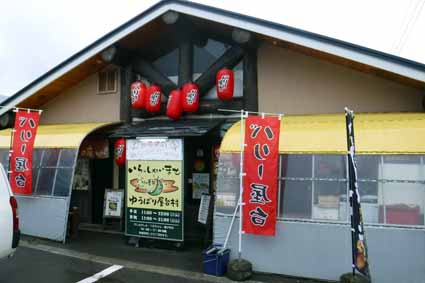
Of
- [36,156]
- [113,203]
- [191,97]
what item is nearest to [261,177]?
[191,97]

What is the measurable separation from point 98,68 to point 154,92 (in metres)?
2.67

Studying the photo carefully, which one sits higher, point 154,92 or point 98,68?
point 98,68

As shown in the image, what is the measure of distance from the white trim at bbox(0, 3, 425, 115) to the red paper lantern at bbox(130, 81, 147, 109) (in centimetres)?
136

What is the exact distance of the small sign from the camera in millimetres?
10383

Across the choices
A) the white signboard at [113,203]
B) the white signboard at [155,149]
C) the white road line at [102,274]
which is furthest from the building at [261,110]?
the white road line at [102,274]

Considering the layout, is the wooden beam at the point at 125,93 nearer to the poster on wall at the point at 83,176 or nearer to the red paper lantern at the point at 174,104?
the red paper lantern at the point at 174,104

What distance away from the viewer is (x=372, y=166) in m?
7.46

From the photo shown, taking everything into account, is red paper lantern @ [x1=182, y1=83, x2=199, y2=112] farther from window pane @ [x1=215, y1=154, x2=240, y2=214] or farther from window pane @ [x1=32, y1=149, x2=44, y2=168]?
window pane @ [x1=32, y1=149, x2=44, y2=168]

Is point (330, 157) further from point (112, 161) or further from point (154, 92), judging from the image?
point (112, 161)

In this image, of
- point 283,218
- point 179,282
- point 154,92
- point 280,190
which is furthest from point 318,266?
point 154,92

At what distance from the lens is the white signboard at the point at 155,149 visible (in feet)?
31.8

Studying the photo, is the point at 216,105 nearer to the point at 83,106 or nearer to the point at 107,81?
the point at 107,81

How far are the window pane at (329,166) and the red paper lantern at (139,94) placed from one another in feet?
18.1

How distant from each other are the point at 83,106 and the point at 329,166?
873cm
